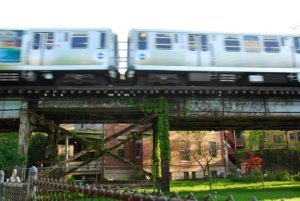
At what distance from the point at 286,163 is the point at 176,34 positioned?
2899 cm

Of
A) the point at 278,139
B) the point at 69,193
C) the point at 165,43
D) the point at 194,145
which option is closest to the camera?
the point at 69,193

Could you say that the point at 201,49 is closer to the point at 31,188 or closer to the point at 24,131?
the point at 24,131

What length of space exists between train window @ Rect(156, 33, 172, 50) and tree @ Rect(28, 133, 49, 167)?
19494mm

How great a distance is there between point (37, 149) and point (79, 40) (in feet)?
64.8

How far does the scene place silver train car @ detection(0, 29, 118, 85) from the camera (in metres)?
21.3

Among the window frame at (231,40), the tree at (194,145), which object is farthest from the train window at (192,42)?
the tree at (194,145)

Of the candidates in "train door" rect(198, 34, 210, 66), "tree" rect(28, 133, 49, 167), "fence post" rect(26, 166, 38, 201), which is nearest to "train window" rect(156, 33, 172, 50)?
"train door" rect(198, 34, 210, 66)

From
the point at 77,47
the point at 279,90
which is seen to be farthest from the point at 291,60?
the point at 77,47

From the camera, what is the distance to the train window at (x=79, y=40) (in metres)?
21.7

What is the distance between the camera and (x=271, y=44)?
22.9 meters

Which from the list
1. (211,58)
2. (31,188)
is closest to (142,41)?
(211,58)

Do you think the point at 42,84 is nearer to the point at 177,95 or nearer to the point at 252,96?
the point at 177,95

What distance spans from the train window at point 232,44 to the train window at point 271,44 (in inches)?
69.0

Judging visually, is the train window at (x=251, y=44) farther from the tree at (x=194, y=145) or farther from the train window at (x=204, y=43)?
the tree at (x=194, y=145)
